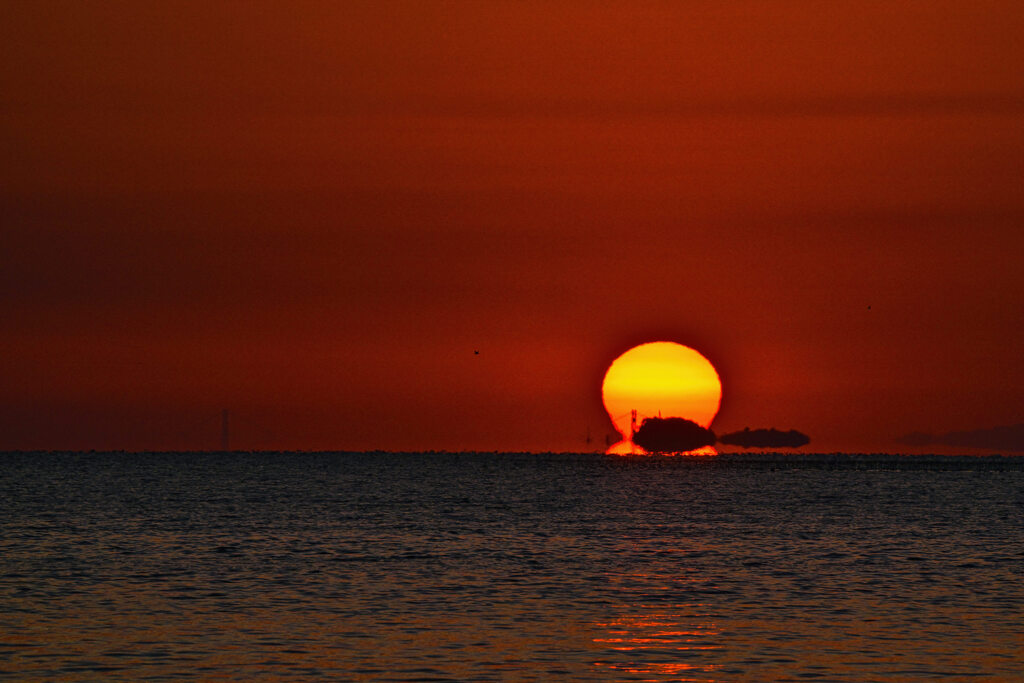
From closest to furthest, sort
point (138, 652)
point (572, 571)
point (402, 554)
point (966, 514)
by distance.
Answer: point (138, 652) < point (572, 571) < point (402, 554) < point (966, 514)

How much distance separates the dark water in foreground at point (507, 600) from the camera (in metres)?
39.4

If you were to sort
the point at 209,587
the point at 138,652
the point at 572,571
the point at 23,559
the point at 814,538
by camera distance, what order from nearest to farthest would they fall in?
1. the point at 138,652
2. the point at 209,587
3. the point at 572,571
4. the point at 23,559
5. the point at 814,538

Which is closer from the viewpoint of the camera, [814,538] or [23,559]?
[23,559]

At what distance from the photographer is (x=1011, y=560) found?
7394cm

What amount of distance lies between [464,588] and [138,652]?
1990 cm

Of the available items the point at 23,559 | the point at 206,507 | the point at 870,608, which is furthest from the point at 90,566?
the point at 206,507

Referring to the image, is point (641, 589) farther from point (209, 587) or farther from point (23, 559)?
point (23, 559)

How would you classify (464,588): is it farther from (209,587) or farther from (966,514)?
(966,514)

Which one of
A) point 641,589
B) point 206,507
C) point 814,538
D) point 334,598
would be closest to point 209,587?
point 334,598

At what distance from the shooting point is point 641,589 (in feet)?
192

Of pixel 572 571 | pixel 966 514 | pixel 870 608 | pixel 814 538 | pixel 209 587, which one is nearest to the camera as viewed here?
pixel 870 608

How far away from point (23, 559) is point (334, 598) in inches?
951

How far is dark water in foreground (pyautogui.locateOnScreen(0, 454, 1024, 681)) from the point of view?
39406 mm

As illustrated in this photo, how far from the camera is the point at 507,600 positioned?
178 ft
